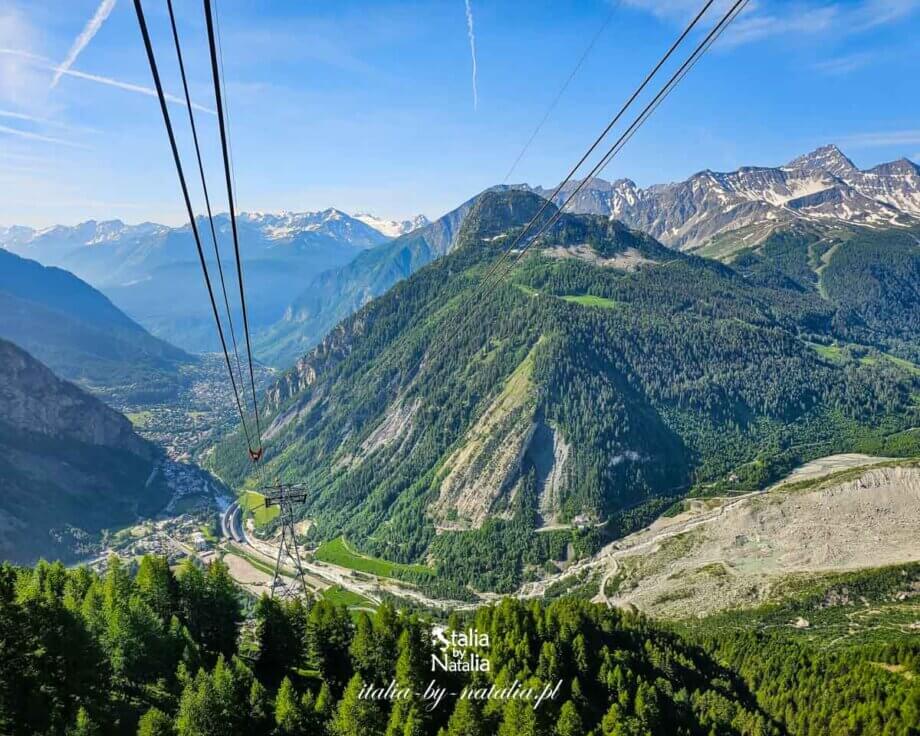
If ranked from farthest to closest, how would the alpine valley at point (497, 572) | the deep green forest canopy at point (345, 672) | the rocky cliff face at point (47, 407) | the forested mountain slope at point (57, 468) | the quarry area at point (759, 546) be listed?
the rocky cliff face at point (47, 407)
the forested mountain slope at point (57, 468)
the quarry area at point (759, 546)
the alpine valley at point (497, 572)
the deep green forest canopy at point (345, 672)

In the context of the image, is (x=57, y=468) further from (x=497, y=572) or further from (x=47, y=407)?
(x=497, y=572)

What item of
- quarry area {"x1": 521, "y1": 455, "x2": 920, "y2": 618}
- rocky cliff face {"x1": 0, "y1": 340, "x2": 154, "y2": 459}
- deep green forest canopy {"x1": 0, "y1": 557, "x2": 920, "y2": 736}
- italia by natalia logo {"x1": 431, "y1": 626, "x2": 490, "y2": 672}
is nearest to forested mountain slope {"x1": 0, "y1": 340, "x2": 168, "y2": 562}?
rocky cliff face {"x1": 0, "y1": 340, "x2": 154, "y2": 459}

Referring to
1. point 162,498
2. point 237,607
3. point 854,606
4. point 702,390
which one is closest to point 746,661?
point 854,606

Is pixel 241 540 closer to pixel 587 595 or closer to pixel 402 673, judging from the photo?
pixel 587 595

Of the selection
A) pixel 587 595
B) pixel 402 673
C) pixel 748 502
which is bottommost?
pixel 587 595

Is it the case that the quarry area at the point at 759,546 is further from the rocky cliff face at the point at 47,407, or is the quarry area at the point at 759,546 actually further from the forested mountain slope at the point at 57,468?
the rocky cliff face at the point at 47,407

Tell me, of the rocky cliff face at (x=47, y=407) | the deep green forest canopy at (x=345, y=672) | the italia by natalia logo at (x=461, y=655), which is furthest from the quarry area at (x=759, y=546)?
the rocky cliff face at (x=47, y=407)
